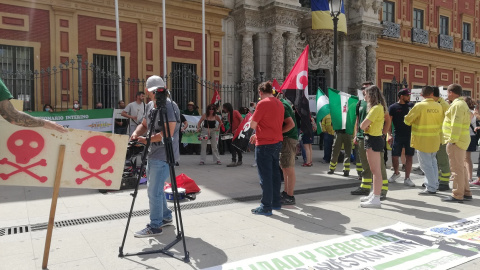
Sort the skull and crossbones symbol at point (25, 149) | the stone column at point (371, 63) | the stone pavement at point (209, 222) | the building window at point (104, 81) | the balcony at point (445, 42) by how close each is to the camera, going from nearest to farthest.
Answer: the skull and crossbones symbol at point (25, 149)
the stone pavement at point (209, 222)
the building window at point (104, 81)
the stone column at point (371, 63)
the balcony at point (445, 42)

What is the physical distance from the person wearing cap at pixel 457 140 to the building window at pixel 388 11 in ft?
57.2

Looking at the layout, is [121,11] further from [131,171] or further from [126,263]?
[126,263]

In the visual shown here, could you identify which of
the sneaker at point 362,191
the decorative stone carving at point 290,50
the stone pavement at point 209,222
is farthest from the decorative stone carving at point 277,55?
the sneaker at point 362,191

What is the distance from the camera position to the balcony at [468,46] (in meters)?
25.9

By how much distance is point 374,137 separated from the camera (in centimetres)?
586

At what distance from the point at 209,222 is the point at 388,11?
68.3 feet

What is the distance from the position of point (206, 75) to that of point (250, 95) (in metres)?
2.01

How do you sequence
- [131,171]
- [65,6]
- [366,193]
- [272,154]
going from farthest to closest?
A: 1. [65,6]
2. [131,171]
3. [366,193]
4. [272,154]

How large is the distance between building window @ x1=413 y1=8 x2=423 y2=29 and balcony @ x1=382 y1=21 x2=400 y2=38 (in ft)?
6.40

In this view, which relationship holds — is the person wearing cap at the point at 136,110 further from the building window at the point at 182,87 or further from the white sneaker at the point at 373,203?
the white sneaker at the point at 373,203

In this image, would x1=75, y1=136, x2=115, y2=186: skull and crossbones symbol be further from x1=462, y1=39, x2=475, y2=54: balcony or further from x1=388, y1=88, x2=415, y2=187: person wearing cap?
x1=462, y1=39, x2=475, y2=54: balcony

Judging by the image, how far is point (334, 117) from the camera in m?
8.94

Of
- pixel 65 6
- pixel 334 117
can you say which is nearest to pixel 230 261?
pixel 334 117

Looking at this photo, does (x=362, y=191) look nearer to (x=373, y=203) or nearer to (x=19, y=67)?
(x=373, y=203)
